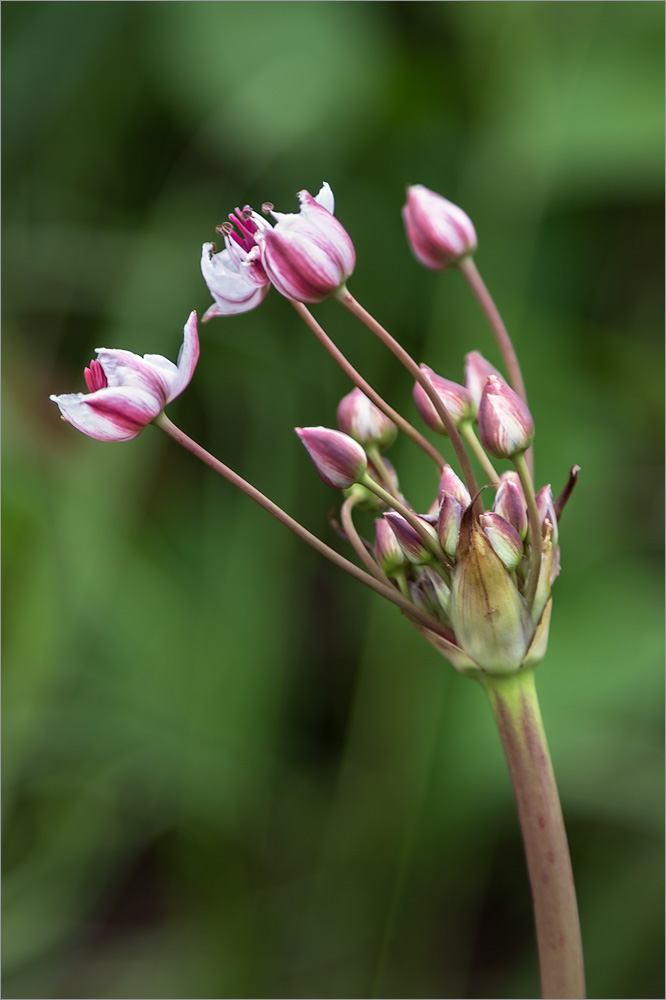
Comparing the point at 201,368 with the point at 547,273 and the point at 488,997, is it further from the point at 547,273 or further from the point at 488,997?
the point at 488,997

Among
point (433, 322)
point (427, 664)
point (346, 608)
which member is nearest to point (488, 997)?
point (427, 664)

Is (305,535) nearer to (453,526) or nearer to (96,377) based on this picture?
(453,526)

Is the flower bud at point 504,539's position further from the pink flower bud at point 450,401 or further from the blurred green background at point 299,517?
the blurred green background at point 299,517

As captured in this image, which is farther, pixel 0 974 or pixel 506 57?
pixel 506 57

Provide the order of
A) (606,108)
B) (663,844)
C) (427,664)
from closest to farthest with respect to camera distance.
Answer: (663,844)
(427,664)
(606,108)

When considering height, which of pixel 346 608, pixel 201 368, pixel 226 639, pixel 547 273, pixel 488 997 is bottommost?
pixel 488 997

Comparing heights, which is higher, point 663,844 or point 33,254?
point 33,254
